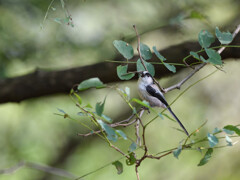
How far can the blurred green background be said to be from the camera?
4.18 m

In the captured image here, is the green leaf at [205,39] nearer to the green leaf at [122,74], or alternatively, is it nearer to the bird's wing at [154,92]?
the green leaf at [122,74]

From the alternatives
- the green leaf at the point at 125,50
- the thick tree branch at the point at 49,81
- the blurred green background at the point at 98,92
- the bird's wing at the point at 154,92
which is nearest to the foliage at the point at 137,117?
the green leaf at the point at 125,50

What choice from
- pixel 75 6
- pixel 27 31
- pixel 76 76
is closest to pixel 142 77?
pixel 76 76

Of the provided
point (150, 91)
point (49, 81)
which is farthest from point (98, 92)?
point (150, 91)

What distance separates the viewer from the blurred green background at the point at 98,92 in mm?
4176

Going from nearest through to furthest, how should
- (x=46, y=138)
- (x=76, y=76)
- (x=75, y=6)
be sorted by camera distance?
(x=76, y=76)
(x=75, y=6)
(x=46, y=138)

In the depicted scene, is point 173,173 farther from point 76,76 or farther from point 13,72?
point 13,72

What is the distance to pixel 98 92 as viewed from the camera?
4727 millimetres

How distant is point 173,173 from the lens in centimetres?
470

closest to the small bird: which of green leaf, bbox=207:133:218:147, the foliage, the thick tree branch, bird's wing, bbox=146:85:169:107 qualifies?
bird's wing, bbox=146:85:169:107

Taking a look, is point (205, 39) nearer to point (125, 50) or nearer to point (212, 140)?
point (125, 50)

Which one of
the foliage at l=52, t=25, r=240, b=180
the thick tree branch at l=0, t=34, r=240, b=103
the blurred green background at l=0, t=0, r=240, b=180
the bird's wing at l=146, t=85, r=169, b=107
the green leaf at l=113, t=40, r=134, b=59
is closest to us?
the foliage at l=52, t=25, r=240, b=180

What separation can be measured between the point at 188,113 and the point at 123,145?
92cm

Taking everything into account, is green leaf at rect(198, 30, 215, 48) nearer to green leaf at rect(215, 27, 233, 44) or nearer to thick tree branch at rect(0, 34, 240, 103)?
green leaf at rect(215, 27, 233, 44)
